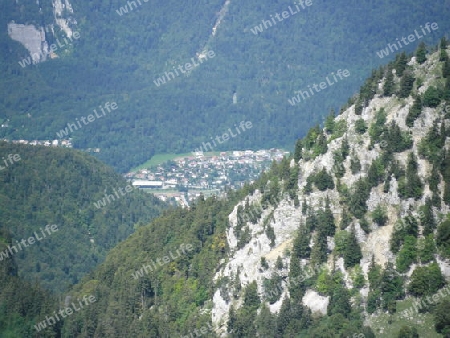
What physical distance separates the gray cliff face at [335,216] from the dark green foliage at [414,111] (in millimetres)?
561

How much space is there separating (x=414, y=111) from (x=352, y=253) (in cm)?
2003

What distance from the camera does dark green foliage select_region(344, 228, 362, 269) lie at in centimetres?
12862

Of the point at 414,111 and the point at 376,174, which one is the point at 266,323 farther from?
the point at 414,111

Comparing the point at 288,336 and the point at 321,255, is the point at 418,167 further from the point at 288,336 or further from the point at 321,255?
the point at 288,336

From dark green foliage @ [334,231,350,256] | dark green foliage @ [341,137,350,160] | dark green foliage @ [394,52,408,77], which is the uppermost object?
dark green foliage @ [394,52,408,77]

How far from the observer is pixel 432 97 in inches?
5226

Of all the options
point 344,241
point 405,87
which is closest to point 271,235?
point 344,241

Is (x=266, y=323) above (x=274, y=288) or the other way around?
the other way around

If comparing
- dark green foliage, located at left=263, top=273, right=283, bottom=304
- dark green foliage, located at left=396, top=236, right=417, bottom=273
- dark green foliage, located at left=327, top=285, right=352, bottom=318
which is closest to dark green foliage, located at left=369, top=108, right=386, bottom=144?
dark green foliage, located at left=396, top=236, right=417, bottom=273

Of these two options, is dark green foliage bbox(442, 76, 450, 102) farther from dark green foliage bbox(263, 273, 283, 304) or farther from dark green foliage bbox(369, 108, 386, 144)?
dark green foliage bbox(263, 273, 283, 304)

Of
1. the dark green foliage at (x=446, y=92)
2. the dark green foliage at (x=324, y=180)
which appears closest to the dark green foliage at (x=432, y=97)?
the dark green foliage at (x=446, y=92)

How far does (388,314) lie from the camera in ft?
403

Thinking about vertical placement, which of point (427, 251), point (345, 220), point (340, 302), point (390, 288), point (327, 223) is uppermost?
point (327, 223)

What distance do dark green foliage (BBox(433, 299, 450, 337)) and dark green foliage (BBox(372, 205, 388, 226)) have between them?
1563 centimetres
